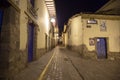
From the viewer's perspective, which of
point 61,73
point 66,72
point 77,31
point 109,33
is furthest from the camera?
point 77,31

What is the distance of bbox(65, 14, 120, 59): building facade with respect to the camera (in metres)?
16.1

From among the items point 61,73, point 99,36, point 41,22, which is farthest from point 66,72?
point 99,36

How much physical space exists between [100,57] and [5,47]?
43.6 feet

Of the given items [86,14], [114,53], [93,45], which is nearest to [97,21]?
[86,14]

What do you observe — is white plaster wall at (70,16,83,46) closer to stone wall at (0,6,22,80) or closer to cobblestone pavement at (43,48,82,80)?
cobblestone pavement at (43,48,82,80)

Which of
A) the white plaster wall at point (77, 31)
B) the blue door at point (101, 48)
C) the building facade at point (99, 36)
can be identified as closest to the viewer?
the building facade at point (99, 36)

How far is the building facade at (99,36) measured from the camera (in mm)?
16078

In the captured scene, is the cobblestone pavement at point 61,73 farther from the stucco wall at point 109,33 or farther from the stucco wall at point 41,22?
the stucco wall at point 109,33

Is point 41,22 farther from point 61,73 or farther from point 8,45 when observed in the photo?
point 8,45

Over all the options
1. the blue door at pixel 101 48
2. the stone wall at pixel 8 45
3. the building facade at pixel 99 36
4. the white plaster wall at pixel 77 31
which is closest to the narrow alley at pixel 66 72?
the stone wall at pixel 8 45

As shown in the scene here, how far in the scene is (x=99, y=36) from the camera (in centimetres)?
1631

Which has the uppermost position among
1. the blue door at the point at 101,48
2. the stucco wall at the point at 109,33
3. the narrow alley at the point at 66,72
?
the stucco wall at the point at 109,33

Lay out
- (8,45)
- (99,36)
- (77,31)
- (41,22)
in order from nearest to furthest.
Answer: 1. (8,45)
2. (41,22)
3. (99,36)
4. (77,31)

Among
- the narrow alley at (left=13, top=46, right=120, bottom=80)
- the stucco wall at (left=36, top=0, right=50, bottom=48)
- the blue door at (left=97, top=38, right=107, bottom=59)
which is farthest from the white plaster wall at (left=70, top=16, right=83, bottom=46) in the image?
the narrow alley at (left=13, top=46, right=120, bottom=80)
